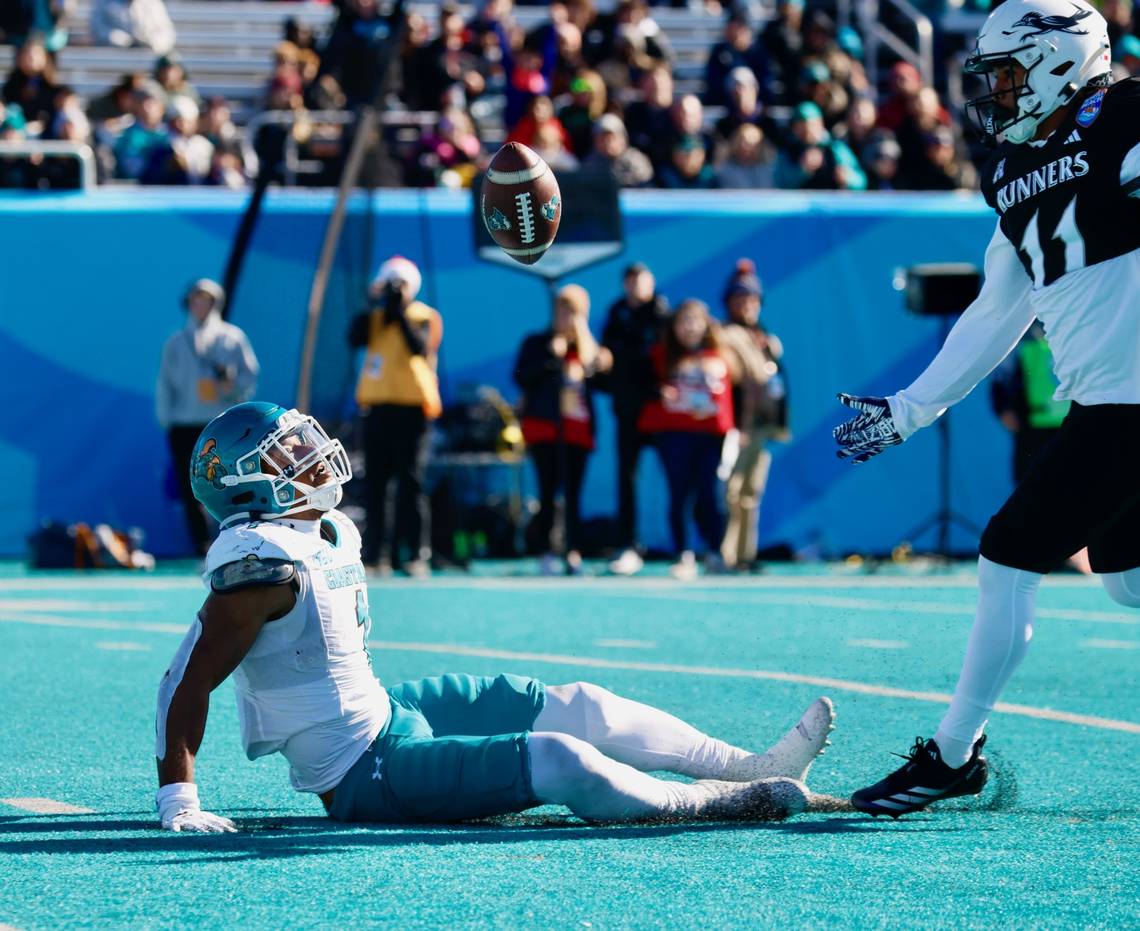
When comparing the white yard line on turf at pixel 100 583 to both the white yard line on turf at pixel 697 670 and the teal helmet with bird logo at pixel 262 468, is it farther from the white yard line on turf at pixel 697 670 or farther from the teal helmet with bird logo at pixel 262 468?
the teal helmet with bird logo at pixel 262 468

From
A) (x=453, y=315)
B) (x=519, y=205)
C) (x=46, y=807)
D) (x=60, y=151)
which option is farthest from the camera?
(x=453, y=315)

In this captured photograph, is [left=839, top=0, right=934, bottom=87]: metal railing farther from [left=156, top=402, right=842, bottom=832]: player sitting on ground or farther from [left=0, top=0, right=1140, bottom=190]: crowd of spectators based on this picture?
[left=156, top=402, right=842, bottom=832]: player sitting on ground

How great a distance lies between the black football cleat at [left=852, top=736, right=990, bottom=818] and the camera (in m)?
4.91

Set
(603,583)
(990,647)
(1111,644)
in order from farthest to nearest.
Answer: (603,583) → (1111,644) → (990,647)

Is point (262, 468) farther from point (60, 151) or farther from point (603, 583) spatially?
point (60, 151)

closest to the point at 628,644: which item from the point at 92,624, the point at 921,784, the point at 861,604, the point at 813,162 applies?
the point at 861,604

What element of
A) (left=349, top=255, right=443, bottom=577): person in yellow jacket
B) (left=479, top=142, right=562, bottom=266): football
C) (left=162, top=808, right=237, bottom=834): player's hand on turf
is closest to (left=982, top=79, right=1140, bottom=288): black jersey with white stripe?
(left=479, top=142, right=562, bottom=266): football

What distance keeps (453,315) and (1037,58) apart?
9711 millimetres

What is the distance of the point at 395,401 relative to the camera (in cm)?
1278

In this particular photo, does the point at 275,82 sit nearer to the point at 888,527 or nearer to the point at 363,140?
the point at 363,140

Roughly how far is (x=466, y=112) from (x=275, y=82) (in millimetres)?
1542

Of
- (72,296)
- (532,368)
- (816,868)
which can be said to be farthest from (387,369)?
(816,868)

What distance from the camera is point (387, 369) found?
12789 mm

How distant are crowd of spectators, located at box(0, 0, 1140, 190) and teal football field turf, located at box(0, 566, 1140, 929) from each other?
5.33 meters
